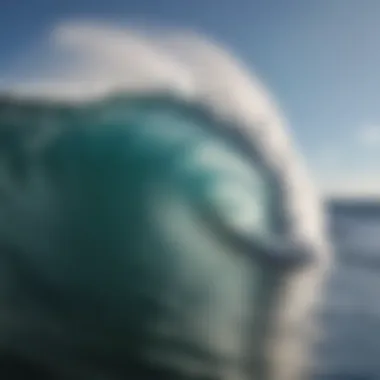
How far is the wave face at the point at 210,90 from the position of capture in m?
1.41

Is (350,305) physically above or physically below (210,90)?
below

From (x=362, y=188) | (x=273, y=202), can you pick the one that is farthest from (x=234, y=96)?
(x=362, y=188)

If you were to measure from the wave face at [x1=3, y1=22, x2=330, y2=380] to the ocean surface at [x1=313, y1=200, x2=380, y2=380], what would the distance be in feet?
0.12

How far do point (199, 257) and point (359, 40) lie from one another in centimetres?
69

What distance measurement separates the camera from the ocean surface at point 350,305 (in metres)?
1.36

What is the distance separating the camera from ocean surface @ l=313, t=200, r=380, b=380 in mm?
1360

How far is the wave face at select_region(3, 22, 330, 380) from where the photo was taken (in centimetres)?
141

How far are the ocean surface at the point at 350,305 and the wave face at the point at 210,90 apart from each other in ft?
0.12

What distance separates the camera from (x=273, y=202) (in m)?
1.46

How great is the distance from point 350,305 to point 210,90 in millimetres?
649

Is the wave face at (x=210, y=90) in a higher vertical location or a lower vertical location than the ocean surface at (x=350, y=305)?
higher

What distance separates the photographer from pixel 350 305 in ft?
4.49

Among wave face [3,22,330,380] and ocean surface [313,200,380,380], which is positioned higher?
wave face [3,22,330,380]

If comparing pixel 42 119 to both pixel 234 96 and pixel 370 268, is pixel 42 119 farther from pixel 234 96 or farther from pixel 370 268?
pixel 370 268
